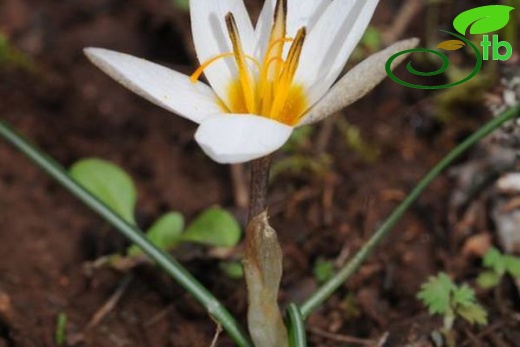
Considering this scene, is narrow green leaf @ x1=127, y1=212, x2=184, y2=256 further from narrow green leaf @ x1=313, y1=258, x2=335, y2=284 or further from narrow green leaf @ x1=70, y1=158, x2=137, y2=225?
narrow green leaf @ x1=313, y1=258, x2=335, y2=284

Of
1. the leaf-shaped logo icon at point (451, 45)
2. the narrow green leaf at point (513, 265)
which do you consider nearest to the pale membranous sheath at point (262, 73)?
the leaf-shaped logo icon at point (451, 45)

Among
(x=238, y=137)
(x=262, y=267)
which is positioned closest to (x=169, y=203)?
(x=262, y=267)

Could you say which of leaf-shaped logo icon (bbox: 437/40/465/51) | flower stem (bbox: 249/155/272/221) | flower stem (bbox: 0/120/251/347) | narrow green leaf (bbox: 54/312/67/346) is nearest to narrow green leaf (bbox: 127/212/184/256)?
narrow green leaf (bbox: 54/312/67/346)

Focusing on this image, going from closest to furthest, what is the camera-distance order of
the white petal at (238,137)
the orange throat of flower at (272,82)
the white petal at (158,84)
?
the white petal at (238,137) → the white petal at (158,84) → the orange throat of flower at (272,82)

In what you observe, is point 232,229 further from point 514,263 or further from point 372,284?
point 514,263

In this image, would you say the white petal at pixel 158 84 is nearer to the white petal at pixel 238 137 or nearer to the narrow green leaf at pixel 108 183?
the white petal at pixel 238 137

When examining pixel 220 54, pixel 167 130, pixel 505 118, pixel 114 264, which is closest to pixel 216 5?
pixel 220 54
